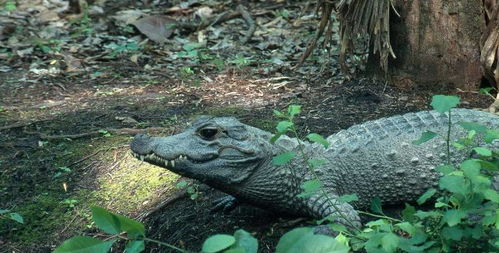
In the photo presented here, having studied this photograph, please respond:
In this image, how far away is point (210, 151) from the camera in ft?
13.3

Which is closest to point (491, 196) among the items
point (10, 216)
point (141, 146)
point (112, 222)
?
point (112, 222)

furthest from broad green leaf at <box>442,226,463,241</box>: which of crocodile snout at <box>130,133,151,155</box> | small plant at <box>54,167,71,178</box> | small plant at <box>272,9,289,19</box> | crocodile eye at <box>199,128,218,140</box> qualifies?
small plant at <box>272,9,289,19</box>

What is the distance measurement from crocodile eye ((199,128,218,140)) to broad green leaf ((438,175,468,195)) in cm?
156

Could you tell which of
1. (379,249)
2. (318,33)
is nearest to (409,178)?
(379,249)

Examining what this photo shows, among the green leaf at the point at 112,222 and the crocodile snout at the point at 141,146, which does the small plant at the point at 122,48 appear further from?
the green leaf at the point at 112,222

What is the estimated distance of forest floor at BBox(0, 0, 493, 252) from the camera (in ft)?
15.0

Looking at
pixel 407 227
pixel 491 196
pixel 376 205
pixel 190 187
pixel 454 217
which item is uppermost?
pixel 491 196

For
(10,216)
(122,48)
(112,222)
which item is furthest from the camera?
(122,48)

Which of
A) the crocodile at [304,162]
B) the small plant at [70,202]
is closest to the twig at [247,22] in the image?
the small plant at [70,202]

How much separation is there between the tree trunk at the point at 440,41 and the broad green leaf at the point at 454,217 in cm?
312

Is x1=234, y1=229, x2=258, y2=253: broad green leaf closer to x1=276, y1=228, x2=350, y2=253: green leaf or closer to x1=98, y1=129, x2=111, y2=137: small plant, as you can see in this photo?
x1=276, y1=228, x2=350, y2=253: green leaf

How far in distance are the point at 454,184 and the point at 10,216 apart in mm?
2847

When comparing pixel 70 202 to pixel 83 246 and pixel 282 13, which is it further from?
pixel 282 13

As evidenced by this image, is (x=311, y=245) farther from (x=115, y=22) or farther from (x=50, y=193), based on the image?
(x=115, y=22)
